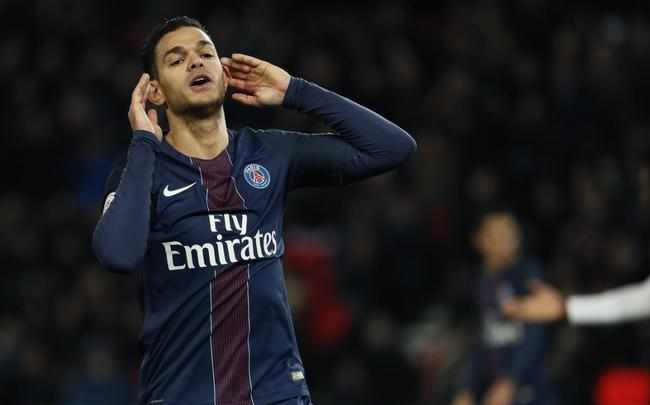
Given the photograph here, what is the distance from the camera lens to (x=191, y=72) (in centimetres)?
385

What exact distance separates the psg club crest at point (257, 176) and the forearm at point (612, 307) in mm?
2142

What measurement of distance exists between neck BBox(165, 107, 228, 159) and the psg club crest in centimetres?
12

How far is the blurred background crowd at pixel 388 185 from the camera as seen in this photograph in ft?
31.0

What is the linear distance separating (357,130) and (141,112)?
69 centimetres

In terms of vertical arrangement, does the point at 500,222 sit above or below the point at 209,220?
below

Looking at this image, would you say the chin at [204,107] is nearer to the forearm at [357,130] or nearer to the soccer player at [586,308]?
the forearm at [357,130]

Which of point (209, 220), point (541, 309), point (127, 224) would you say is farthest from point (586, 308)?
point (127, 224)

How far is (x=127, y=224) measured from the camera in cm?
354

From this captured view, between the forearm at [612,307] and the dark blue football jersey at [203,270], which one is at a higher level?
the dark blue football jersey at [203,270]

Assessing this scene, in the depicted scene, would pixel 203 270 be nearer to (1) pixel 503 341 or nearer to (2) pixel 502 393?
(2) pixel 502 393

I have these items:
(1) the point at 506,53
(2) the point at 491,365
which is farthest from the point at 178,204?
(1) the point at 506,53

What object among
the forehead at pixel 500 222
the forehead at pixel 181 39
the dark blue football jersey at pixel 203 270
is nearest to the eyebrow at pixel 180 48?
the forehead at pixel 181 39

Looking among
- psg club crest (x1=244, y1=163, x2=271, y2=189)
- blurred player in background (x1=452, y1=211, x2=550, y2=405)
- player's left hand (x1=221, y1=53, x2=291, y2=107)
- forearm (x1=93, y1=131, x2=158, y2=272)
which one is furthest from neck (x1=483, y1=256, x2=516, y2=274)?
forearm (x1=93, y1=131, x2=158, y2=272)

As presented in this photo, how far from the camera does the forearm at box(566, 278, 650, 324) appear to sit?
5430 mm
